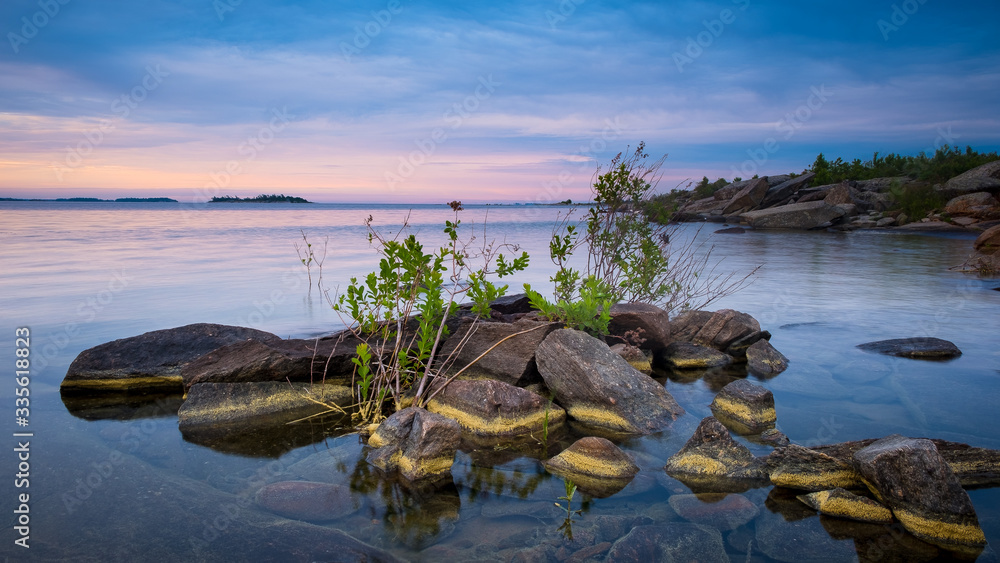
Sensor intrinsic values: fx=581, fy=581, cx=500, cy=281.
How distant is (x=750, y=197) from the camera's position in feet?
163

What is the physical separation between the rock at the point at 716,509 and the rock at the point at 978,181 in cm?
3958

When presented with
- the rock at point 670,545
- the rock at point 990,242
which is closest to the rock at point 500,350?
the rock at point 670,545

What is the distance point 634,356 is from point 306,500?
16.5ft

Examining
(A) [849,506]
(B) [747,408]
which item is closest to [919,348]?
(B) [747,408]

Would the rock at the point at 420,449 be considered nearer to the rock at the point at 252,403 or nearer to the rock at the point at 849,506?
the rock at the point at 252,403

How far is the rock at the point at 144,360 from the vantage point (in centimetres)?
727

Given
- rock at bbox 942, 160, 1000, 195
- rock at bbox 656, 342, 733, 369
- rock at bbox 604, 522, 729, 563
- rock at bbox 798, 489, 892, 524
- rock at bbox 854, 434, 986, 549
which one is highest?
rock at bbox 942, 160, 1000, 195

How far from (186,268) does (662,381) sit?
15725 millimetres

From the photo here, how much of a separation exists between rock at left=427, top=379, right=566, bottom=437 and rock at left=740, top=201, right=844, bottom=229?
39602 mm

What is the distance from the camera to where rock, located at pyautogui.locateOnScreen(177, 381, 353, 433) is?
632 cm

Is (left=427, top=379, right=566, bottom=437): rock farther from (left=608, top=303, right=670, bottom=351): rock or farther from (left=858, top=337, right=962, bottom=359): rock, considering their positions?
(left=858, top=337, right=962, bottom=359): rock

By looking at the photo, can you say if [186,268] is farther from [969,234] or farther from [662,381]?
[969,234]

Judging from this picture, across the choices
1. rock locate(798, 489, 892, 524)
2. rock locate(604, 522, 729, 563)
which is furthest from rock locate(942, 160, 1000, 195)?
rock locate(604, 522, 729, 563)

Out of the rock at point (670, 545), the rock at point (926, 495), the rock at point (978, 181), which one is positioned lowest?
the rock at point (670, 545)
